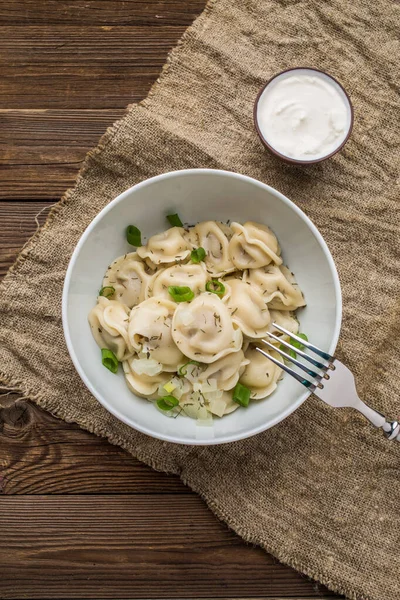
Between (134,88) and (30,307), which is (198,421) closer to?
(30,307)

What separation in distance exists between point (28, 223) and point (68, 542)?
5.55ft

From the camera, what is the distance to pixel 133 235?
10.2ft

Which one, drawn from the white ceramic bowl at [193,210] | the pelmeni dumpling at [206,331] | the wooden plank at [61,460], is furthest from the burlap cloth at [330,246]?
the pelmeni dumpling at [206,331]

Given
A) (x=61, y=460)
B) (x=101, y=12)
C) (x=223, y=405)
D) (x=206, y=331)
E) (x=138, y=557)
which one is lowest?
(x=138, y=557)

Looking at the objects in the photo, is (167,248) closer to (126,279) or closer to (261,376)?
(126,279)

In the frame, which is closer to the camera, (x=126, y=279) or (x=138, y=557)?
(x=126, y=279)

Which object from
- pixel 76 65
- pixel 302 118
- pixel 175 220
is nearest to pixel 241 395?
pixel 175 220

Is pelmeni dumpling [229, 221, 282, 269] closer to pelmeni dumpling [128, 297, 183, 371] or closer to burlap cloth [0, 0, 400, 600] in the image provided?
burlap cloth [0, 0, 400, 600]

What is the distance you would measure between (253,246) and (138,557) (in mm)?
1720

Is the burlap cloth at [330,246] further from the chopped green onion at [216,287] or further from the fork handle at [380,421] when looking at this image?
the chopped green onion at [216,287]

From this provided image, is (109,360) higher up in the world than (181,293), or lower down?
lower down

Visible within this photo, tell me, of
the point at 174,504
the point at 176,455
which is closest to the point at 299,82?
the point at 176,455

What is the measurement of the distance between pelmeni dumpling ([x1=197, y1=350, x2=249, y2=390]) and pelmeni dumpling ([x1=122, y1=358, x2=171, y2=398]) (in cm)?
18

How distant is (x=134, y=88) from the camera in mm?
3439
